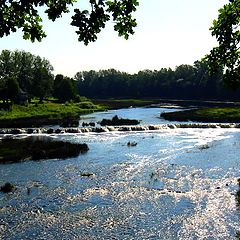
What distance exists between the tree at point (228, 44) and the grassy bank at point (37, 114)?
8163cm

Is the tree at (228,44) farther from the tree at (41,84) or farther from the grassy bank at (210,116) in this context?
the tree at (41,84)

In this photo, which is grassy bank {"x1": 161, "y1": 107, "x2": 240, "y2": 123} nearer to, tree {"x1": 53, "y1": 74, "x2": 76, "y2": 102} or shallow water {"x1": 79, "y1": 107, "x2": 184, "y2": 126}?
shallow water {"x1": 79, "y1": 107, "x2": 184, "y2": 126}

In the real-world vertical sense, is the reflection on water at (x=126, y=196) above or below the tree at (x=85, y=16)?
below

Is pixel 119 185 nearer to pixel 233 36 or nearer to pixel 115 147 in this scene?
pixel 115 147

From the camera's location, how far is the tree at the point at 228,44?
10883 mm

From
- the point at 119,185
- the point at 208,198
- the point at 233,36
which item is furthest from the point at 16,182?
the point at 233,36

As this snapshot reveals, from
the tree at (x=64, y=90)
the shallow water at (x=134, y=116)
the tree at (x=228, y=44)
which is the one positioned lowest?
the shallow water at (x=134, y=116)

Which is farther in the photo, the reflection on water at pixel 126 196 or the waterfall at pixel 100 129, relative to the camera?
the waterfall at pixel 100 129

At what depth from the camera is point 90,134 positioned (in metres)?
74.2

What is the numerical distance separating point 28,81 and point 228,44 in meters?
134

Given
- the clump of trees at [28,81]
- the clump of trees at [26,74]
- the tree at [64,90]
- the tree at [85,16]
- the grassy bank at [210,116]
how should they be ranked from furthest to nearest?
the tree at [64,90]
the clump of trees at [26,74]
the clump of trees at [28,81]
the grassy bank at [210,116]
the tree at [85,16]

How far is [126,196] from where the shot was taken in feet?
110

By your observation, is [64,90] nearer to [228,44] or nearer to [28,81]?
[28,81]

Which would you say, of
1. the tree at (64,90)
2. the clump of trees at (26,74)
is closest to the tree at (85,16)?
the clump of trees at (26,74)
